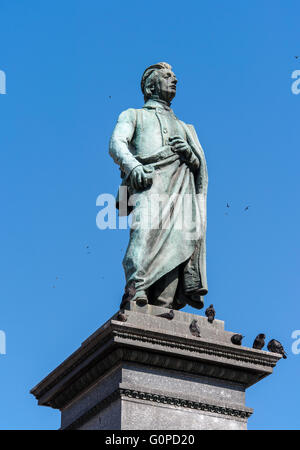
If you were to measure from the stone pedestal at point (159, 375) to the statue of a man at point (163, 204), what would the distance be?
82 centimetres

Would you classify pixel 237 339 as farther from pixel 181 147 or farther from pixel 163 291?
pixel 181 147

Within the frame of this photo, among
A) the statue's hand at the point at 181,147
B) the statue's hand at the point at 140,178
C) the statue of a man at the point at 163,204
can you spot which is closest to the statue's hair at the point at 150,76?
the statue of a man at the point at 163,204

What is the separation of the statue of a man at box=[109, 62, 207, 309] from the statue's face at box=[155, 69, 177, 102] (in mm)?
227

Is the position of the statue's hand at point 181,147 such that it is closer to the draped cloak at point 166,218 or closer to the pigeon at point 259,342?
the draped cloak at point 166,218

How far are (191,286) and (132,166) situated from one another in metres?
1.95

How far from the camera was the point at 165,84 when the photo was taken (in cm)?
1450

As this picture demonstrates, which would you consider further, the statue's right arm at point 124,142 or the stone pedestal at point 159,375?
the statue's right arm at point 124,142

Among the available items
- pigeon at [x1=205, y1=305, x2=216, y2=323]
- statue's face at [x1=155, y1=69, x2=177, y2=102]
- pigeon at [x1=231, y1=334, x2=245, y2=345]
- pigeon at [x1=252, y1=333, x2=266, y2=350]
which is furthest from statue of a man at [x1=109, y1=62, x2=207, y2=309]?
pigeon at [x1=252, y1=333, x2=266, y2=350]

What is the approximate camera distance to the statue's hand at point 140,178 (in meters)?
13.2

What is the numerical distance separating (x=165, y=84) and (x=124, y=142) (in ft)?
4.91

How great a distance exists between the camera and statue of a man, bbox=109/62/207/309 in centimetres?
1291
